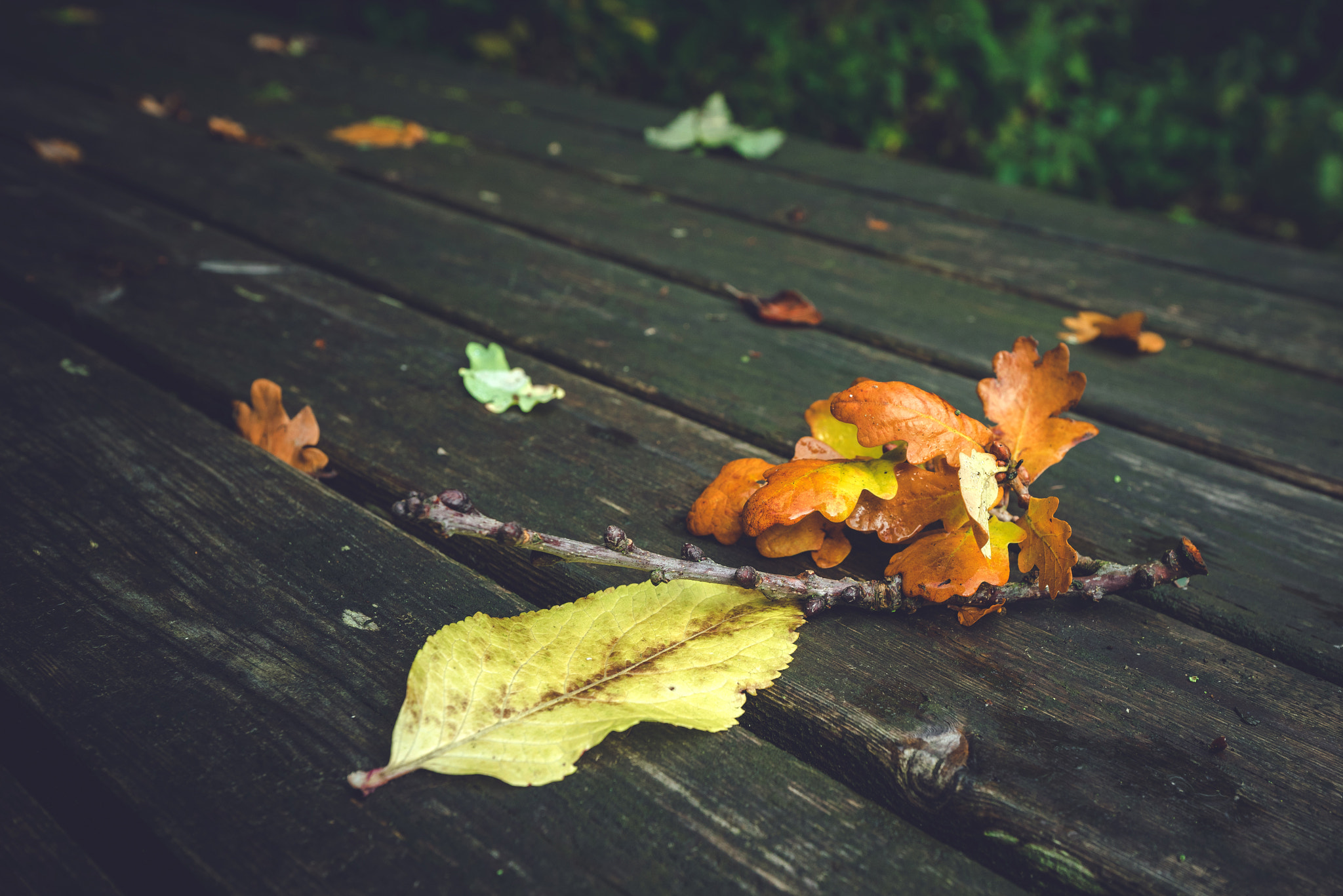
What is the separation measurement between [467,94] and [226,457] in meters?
1.98

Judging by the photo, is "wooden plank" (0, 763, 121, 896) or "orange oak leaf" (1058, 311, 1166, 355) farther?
"orange oak leaf" (1058, 311, 1166, 355)

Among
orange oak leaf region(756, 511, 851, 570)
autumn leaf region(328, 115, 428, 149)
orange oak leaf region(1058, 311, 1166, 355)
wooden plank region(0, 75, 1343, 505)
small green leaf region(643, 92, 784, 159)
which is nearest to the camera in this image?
orange oak leaf region(756, 511, 851, 570)

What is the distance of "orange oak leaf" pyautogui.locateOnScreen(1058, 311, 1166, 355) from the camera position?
4.50ft

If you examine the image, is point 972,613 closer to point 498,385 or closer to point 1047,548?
point 1047,548

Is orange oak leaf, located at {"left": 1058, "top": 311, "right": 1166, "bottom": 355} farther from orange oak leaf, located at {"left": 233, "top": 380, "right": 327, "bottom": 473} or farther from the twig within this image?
orange oak leaf, located at {"left": 233, "top": 380, "right": 327, "bottom": 473}

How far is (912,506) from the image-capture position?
2.62 feet

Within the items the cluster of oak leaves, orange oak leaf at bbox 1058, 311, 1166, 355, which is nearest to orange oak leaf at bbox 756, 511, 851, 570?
the cluster of oak leaves

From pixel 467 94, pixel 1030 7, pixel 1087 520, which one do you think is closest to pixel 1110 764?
pixel 1087 520

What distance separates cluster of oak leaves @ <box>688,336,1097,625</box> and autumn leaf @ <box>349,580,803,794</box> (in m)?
0.10

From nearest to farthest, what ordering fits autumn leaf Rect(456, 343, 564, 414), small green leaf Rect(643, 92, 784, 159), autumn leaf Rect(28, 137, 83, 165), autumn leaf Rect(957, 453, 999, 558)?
1. autumn leaf Rect(957, 453, 999, 558)
2. autumn leaf Rect(456, 343, 564, 414)
3. autumn leaf Rect(28, 137, 83, 165)
4. small green leaf Rect(643, 92, 784, 159)

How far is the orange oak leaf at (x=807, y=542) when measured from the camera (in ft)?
2.70

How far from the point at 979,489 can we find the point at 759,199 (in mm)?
1368

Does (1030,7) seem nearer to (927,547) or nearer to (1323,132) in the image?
(1323,132)

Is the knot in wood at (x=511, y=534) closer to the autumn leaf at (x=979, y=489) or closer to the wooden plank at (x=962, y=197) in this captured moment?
the autumn leaf at (x=979, y=489)
